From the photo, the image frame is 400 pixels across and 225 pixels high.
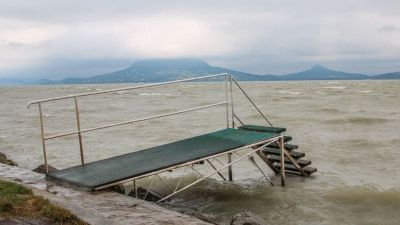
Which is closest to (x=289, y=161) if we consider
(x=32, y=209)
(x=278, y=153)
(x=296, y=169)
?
(x=296, y=169)

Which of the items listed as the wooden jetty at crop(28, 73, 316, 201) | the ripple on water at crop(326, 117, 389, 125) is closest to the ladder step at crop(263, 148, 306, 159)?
the wooden jetty at crop(28, 73, 316, 201)

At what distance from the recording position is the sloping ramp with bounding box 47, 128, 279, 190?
26.3ft

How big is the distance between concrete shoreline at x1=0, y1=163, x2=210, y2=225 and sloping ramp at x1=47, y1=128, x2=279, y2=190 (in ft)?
1.02

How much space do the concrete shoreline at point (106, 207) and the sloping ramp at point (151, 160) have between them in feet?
1.02

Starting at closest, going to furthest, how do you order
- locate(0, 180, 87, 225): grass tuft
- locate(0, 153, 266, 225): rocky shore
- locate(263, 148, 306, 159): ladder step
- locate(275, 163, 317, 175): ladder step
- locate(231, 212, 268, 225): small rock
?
locate(0, 180, 87, 225): grass tuft
locate(0, 153, 266, 225): rocky shore
locate(231, 212, 268, 225): small rock
locate(263, 148, 306, 159): ladder step
locate(275, 163, 317, 175): ladder step

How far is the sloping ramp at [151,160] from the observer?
8.02 metres

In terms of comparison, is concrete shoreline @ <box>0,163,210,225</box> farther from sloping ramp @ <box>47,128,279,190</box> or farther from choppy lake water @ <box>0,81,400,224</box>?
choppy lake water @ <box>0,81,400,224</box>

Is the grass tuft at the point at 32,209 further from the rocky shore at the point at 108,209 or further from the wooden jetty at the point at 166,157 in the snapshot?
the wooden jetty at the point at 166,157

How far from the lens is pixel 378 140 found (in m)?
20.2

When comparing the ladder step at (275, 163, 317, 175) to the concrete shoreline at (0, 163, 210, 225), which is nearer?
the concrete shoreline at (0, 163, 210, 225)

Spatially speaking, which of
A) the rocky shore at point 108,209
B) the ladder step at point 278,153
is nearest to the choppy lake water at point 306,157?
the ladder step at point 278,153

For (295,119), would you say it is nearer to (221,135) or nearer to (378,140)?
(378,140)

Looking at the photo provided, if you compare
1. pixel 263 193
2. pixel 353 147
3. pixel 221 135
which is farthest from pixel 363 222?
pixel 353 147

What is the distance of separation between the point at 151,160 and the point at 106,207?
2.44m
